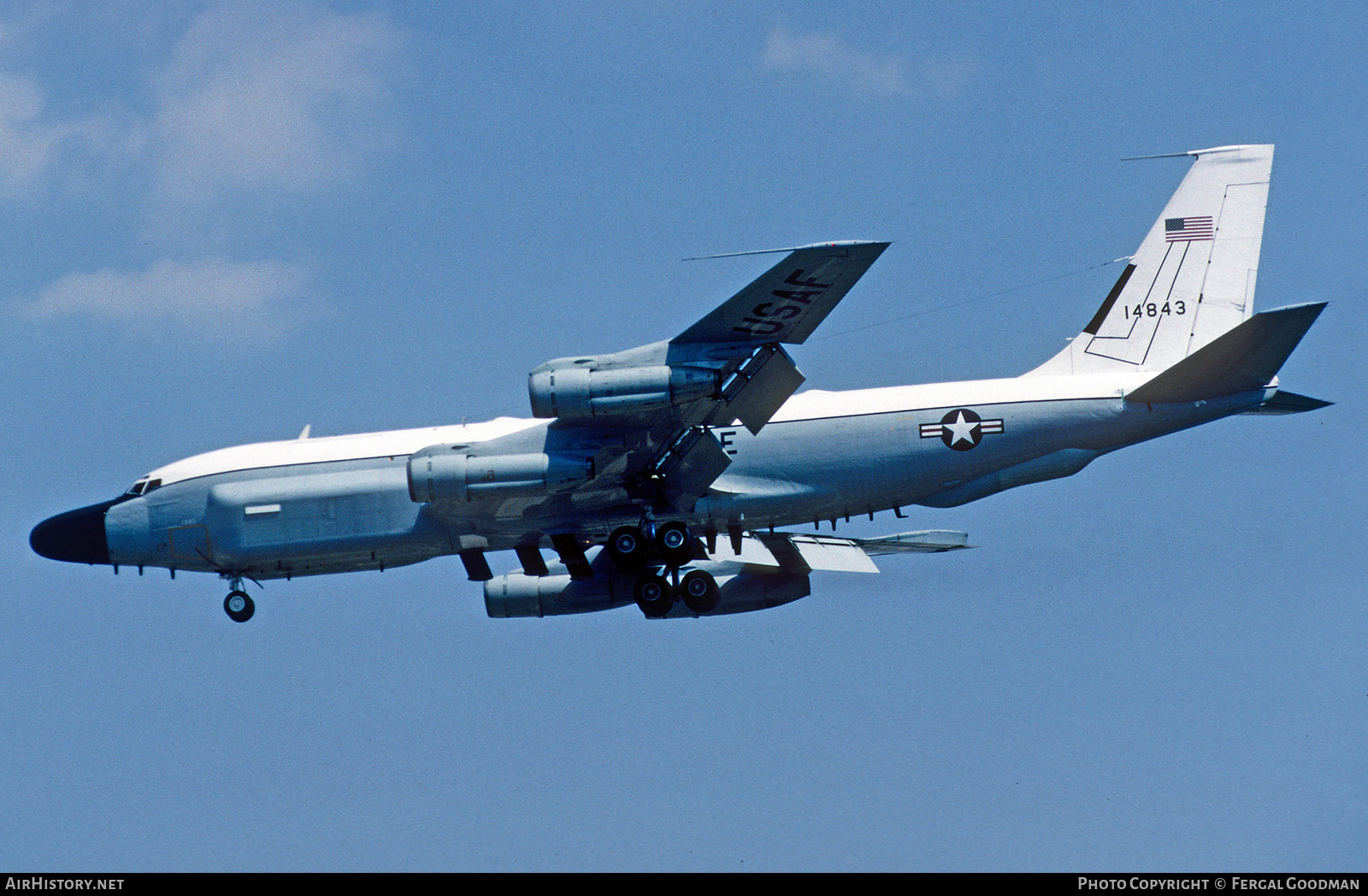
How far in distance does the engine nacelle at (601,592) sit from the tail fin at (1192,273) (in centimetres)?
813

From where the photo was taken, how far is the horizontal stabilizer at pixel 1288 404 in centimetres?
3303

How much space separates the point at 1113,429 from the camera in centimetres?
3303

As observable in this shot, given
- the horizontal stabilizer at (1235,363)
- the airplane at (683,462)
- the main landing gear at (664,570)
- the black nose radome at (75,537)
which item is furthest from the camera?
the black nose radome at (75,537)

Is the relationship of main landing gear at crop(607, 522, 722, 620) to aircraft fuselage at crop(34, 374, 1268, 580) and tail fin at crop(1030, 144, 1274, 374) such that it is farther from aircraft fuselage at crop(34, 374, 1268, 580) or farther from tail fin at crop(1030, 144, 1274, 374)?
tail fin at crop(1030, 144, 1274, 374)

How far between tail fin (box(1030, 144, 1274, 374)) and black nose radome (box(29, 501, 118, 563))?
67.8 ft

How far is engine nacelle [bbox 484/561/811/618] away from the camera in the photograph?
36.9 m


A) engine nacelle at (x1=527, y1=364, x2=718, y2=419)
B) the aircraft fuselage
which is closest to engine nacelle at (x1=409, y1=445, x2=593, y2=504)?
the aircraft fuselage

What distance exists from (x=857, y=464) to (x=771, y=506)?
1.90 m

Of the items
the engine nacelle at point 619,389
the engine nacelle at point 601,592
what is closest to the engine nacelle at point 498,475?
the engine nacelle at point 619,389

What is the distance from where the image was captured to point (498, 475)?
1234 inches

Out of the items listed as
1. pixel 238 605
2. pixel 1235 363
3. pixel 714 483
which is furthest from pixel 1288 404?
pixel 238 605

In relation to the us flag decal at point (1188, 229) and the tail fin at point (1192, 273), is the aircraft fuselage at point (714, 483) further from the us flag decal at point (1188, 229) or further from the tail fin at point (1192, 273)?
the us flag decal at point (1188, 229)

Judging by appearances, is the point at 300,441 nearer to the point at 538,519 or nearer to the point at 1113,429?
the point at 538,519
